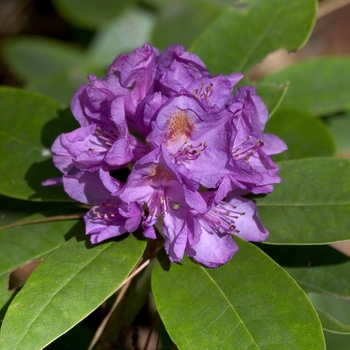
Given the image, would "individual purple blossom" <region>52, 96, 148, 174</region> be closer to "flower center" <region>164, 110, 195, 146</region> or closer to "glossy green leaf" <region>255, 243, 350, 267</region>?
"flower center" <region>164, 110, 195, 146</region>

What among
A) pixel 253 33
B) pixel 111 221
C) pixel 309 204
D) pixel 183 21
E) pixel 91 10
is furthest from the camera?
pixel 91 10

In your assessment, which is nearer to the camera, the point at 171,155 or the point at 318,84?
the point at 171,155

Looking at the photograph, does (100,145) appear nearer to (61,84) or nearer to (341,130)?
(61,84)

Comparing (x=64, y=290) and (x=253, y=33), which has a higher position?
(x=253, y=33)

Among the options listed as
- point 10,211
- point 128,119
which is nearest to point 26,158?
point 10,211

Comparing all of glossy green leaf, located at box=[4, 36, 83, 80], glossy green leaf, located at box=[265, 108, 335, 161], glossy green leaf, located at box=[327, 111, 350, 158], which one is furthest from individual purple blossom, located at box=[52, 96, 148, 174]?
glossy green leaf, located at box=[4, 36, 83, 80]

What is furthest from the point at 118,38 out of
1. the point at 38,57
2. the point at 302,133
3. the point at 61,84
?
the point at 302,133

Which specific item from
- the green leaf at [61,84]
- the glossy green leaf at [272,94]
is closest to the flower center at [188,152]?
the glossy green leaf at [272,94]
